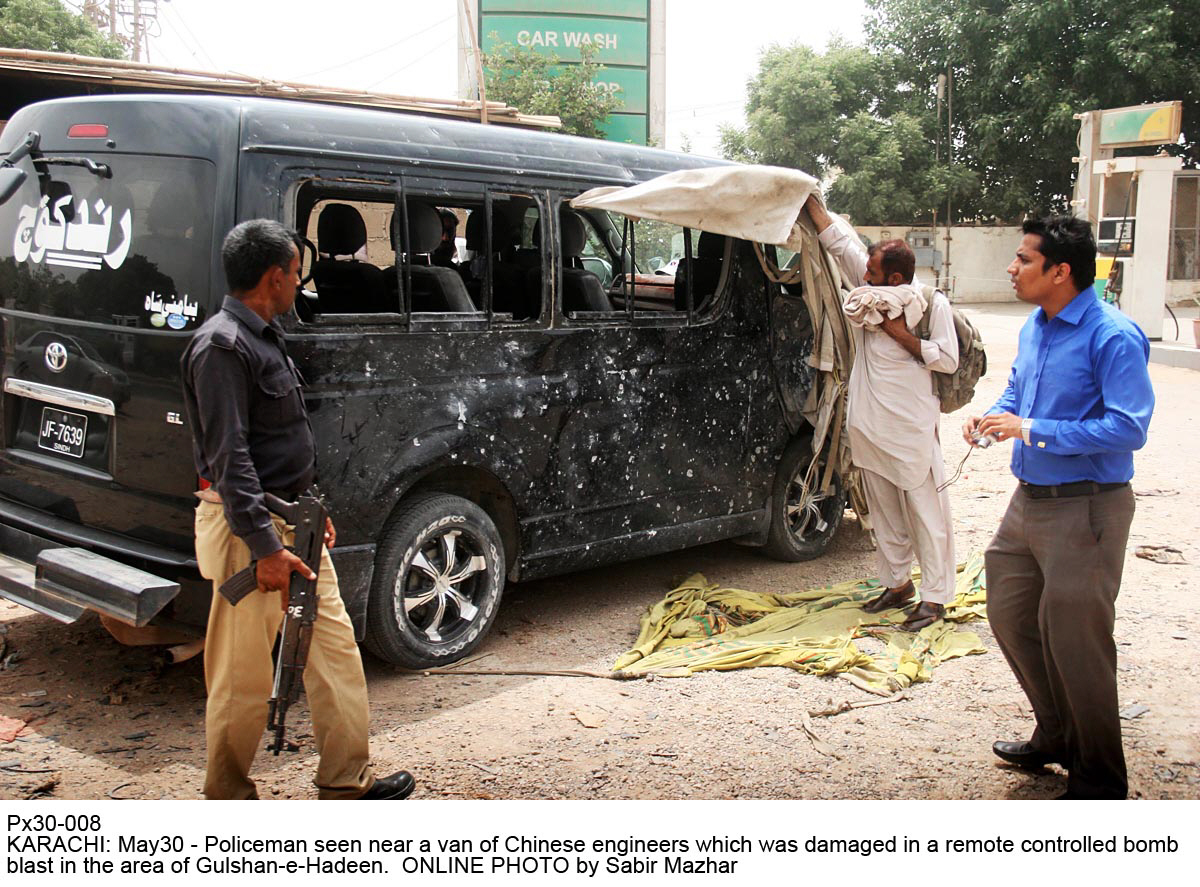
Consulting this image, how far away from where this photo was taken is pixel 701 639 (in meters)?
5.12

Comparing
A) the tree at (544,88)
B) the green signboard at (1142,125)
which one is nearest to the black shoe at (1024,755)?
the green signboard at (1142,125)

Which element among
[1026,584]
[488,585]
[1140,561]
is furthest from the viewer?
[1140,561]

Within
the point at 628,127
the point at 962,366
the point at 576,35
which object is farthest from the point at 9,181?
the point at 576,35

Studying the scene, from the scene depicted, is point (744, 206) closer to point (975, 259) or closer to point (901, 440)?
point (901, 440)

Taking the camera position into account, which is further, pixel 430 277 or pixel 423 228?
pixel 430 277

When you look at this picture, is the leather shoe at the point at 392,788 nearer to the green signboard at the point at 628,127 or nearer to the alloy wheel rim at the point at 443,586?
the alloy wheel rim at the point at 443,586

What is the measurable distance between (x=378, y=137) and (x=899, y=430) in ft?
8.69

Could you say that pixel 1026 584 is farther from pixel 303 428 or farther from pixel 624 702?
pixel 303 428

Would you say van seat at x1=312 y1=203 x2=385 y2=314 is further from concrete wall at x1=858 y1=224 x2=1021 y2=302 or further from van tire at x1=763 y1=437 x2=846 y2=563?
concrete wall at x1=858 y1=224 x2=1021 y2=302

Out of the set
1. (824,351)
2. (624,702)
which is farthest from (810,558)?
(624,702)

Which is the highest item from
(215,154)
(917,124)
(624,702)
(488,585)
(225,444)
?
(917,124)

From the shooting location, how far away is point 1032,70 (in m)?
28.4

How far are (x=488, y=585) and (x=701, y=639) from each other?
1031mm

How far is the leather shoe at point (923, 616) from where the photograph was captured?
17.3ft
